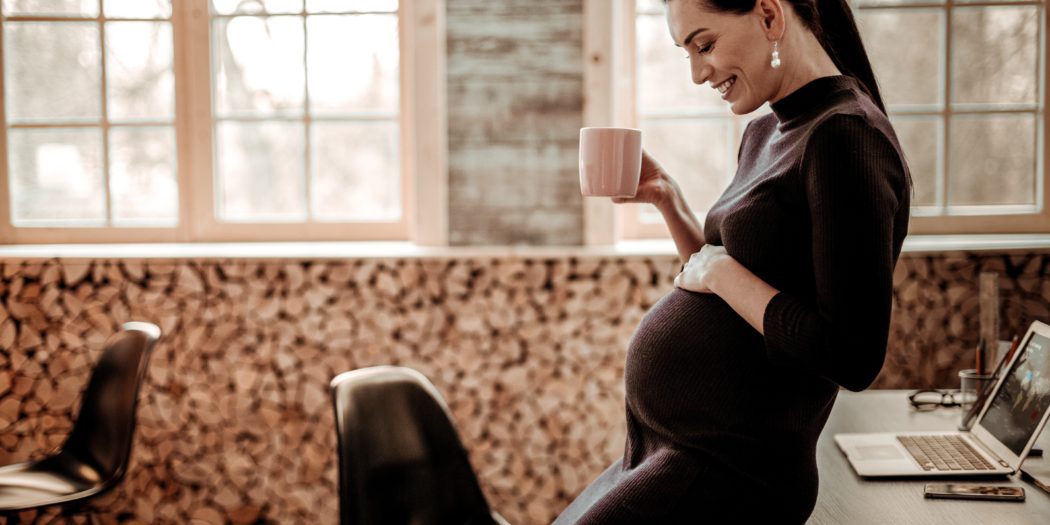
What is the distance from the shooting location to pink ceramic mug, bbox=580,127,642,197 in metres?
1.30

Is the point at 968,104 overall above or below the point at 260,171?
above

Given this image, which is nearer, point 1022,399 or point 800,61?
point 800,61

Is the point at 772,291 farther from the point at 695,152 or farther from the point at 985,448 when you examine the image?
the point at 695,152

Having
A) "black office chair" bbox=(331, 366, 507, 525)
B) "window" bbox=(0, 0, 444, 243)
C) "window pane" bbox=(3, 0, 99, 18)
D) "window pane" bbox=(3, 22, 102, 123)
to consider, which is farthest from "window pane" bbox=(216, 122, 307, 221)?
"black office chair" bbox=(331, 366, 507, 525)

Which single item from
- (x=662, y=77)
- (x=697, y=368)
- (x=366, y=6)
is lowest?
(x=697, y=368)

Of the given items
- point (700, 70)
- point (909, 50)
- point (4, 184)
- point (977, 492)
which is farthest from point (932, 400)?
point (4, 184)

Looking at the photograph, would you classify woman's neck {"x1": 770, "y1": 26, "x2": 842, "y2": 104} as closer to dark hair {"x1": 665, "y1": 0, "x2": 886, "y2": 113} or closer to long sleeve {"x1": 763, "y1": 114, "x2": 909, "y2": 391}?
dark hair {"x1": 665, "y1": 0, "x2": 886, "y2": 113}

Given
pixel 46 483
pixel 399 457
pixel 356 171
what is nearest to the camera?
pixel 399 457

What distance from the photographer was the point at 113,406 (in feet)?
7.58

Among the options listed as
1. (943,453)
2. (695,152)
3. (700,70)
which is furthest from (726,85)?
(695,152)

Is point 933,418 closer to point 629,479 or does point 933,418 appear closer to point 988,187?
point 629,479

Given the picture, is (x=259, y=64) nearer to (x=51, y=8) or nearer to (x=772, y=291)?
(x=51, y=8)

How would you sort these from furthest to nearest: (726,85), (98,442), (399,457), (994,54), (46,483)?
(994,54) < (98,442) < (46,483) < (399,457) < (726,85)

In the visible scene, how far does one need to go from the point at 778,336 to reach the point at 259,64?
2.48 metres
